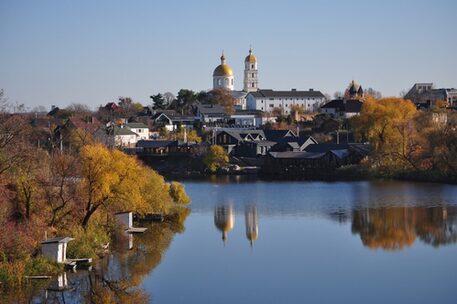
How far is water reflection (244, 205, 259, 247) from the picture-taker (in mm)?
23375

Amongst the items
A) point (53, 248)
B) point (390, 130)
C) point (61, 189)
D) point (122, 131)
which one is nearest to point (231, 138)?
point (122, 131)

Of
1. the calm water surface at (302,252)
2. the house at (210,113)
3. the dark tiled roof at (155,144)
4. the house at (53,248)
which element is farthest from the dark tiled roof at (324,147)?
the house at (53,248)

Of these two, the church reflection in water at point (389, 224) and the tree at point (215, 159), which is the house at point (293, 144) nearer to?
the tree at point (215, 159)

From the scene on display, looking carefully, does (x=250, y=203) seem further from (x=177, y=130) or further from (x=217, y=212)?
(x=177, y=130)

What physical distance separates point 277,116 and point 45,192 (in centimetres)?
4811

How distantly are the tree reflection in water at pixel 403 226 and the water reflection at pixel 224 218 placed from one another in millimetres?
4011

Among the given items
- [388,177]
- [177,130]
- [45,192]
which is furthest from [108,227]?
[177,130]

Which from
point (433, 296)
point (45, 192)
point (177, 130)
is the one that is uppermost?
point (177, 130)

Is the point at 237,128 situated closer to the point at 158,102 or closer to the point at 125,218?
the point at 158,102

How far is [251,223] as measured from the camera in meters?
25.8

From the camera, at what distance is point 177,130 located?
6331cm

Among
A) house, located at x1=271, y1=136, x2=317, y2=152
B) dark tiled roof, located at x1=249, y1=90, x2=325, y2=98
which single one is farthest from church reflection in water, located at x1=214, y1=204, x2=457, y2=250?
dark tiled roof, located at x1=249, y1=90, x2=325, y2=98

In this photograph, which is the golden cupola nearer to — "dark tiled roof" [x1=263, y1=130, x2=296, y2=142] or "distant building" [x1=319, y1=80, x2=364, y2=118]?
"distant building" [x1=319, y1=80, x2=364, y2=118]

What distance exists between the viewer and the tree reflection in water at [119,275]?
53.5ft
